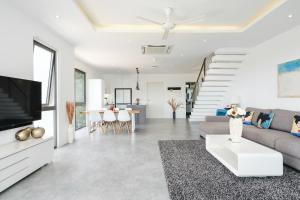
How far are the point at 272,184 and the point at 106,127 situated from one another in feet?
18.4

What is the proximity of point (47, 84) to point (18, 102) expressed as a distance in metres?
1.55

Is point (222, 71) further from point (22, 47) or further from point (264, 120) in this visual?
point (22, 47)

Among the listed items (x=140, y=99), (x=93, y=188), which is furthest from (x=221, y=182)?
A: (x=140, y=99)

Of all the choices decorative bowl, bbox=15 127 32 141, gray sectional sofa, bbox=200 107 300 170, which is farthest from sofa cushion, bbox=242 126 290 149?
decorative bowl, bbox=15 127 32 141

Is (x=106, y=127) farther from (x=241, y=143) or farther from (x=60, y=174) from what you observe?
(x=241, y=143)

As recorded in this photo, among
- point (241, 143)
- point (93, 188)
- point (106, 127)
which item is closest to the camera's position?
point (93, 188)

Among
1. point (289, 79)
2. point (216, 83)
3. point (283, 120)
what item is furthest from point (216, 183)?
point (216, 83)

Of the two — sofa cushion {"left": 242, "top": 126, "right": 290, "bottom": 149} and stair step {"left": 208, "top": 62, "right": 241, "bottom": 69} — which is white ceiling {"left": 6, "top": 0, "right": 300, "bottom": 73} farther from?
sofa cushion {"left": 242, "top": 126, "right": 290, "bottom": 149}

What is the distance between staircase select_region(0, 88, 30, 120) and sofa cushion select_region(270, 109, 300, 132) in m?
4.88

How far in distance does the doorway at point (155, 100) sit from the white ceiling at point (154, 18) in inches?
219

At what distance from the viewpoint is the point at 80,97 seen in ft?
25.5

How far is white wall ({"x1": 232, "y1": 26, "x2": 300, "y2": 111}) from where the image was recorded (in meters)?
4.31

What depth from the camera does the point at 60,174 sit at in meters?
2.91

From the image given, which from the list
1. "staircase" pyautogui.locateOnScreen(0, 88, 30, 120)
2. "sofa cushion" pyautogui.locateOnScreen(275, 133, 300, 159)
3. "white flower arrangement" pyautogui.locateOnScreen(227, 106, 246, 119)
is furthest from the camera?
"white flower arrangement" pyautogui.locateOnScreen(227, 106, 246, 119)
